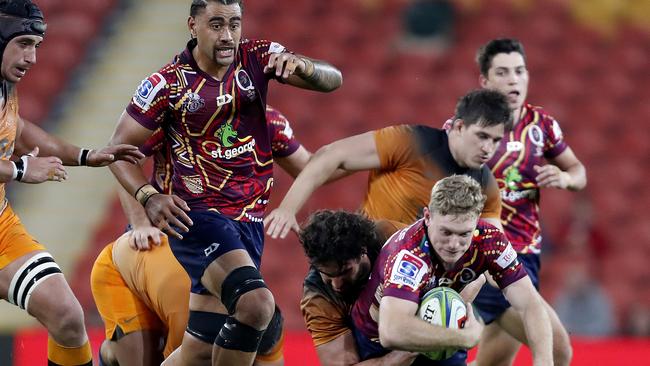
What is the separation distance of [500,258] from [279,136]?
4.62 ft

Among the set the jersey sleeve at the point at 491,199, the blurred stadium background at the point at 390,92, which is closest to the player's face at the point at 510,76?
the jersey sleeve at the point at 491,199

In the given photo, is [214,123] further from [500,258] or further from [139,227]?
[500,258]

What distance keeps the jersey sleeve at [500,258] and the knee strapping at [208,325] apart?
123 cm

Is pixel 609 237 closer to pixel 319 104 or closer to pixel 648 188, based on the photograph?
pixel 648 188

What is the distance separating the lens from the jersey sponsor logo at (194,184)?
17.5 feet

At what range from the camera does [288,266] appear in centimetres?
1075

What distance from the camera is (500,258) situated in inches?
201

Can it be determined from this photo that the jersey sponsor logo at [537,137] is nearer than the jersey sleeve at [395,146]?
No

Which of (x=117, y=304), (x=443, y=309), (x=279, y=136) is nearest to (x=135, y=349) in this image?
(x=117, y=304)

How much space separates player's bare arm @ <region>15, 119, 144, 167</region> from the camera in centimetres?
514

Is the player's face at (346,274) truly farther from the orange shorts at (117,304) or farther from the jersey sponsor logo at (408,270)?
the orange shorts at (117,304)

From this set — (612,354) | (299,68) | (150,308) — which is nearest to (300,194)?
(299,68)

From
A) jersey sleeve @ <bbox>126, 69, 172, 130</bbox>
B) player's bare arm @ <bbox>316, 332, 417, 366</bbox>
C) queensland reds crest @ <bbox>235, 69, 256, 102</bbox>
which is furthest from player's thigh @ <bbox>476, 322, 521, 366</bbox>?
jersey sleeve @ <bbox>126, 69, 172, 130</bbox>

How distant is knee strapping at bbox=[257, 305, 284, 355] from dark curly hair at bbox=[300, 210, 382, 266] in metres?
0.45
